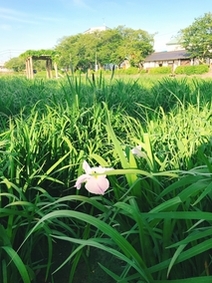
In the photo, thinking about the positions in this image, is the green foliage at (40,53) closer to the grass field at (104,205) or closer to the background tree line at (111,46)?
the grass field at (104,205)

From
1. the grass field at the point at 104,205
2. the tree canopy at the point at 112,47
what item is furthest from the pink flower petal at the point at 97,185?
the tree canopy at the point at 112,47

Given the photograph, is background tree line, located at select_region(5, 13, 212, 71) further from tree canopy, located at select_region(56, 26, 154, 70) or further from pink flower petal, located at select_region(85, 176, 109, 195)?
pink flower petal, located at select_region(85, 176, 109, 195)

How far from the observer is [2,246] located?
656 mm

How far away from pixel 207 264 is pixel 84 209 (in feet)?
1.65

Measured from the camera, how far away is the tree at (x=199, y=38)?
40.9 metres

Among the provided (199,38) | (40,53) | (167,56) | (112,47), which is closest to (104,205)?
(40,53)

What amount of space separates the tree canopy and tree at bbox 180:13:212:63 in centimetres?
1087

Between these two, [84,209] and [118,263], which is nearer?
[118,263]

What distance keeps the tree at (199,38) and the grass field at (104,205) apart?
4367cm

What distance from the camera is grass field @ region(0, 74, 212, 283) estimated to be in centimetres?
58

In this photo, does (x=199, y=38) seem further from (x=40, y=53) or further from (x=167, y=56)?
(x=40, y=53)

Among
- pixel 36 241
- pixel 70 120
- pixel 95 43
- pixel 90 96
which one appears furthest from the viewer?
pixel 95 43

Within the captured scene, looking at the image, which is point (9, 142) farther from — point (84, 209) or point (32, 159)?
point (84, 209)

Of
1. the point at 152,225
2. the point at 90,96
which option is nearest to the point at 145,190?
the point at 152,225
